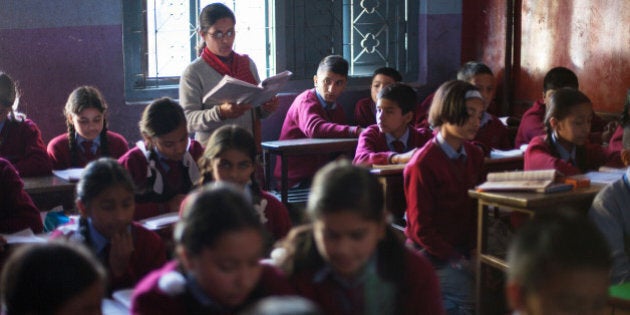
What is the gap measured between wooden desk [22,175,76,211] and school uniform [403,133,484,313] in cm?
147

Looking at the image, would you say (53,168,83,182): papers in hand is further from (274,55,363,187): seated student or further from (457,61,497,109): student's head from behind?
(457,61,497,109): student's head from behind

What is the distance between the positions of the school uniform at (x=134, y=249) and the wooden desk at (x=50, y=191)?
42.0 inches

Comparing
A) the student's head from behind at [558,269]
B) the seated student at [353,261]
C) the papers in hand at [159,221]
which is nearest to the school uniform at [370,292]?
the seated student at [353,261]

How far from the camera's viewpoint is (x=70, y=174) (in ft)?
12.8

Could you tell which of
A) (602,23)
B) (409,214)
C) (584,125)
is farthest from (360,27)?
(409,214)

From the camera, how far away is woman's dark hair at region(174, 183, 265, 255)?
1.67 metres

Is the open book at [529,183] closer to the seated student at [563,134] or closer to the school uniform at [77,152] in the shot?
the seated student at [563,134]

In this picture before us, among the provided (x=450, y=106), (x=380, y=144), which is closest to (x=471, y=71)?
(x=380, y=144)

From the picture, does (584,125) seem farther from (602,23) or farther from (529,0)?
(529,0)

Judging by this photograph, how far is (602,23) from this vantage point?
18.2 feet

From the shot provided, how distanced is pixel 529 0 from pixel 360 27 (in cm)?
121

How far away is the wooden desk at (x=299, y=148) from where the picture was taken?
498 centimetres

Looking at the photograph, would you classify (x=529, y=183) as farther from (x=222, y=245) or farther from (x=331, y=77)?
(x=331, y=77)

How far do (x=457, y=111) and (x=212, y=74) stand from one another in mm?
1522
